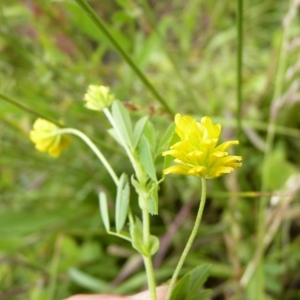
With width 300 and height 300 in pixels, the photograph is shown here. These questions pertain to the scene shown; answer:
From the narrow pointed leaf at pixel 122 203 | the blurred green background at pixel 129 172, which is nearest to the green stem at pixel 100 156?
the narrow pointed leaf at pixel 122 203

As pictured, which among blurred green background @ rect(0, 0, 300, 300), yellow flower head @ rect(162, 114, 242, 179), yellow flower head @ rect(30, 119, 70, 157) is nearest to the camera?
yellow flower head @ rect(162, 114, 242, 179)

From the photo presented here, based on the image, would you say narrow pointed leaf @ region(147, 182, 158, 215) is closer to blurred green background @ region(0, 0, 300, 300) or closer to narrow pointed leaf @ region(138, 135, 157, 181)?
narrow pointed leaf @ region(138, 135, 157, 181)

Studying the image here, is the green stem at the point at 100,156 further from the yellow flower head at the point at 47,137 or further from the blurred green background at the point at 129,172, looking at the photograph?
the blurred green background at the point at 129,172

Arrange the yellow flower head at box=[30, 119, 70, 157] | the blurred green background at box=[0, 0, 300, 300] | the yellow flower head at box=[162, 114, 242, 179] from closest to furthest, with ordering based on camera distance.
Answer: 1. the yellow flower head at box=[162, 114, 242, 179]
2. the yellow flower head at box=[30, 119, 70, 157]
3. the blurred green background at box=[0, 0, 300, 300]

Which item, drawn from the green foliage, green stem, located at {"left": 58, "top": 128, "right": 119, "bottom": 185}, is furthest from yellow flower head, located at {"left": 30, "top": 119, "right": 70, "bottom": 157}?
the green foliage

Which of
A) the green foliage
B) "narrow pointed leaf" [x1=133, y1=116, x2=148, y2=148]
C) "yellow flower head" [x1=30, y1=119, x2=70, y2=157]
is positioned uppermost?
"yellow flower head" [x1=30, y1=119, x2=70, y2=157]

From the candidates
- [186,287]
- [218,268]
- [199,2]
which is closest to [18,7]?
[199,2]

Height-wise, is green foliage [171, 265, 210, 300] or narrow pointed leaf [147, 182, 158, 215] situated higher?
narrow pointed leaf [147, 182, 158, 215]
